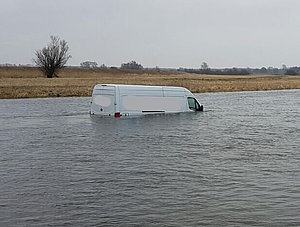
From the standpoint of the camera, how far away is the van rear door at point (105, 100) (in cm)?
2670

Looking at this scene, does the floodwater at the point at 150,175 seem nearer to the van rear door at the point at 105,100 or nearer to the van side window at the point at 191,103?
the van rear door at the point at 105,100

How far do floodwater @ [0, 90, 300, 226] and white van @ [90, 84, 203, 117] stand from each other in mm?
2566

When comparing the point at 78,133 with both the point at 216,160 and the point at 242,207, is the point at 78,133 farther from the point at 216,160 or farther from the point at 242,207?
the point at 242,207

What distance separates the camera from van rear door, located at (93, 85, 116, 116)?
26.7m

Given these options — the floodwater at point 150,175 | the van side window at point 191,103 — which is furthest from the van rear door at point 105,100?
the van side window at point 191,103

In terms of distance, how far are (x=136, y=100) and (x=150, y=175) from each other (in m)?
15.0

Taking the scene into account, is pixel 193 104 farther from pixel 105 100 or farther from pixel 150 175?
pixel 150 175

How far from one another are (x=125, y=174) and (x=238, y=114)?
780 inches

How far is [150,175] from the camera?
512 inches

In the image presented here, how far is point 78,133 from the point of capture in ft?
72.9

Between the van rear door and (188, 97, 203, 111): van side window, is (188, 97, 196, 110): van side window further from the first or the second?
the van rear door

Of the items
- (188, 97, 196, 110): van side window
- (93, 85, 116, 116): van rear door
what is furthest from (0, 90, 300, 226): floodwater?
(188, 97, 196, 110): van side window

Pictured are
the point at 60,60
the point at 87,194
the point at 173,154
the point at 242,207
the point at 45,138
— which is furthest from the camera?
the point at 60,60

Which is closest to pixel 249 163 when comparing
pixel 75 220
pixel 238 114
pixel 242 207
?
pixel 242 207
